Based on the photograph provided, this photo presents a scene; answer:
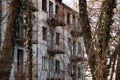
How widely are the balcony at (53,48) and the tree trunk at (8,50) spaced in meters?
24.0

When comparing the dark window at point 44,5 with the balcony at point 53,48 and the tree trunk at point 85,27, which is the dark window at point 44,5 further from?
the tree trunk at point 85,27

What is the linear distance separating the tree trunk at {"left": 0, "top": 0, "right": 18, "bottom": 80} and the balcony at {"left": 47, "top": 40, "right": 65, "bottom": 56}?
2400 cm

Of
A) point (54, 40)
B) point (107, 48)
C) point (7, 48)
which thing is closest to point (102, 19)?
point (107, 48)

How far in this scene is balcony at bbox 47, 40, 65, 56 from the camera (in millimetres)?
39094

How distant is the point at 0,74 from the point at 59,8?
29019 millimetres

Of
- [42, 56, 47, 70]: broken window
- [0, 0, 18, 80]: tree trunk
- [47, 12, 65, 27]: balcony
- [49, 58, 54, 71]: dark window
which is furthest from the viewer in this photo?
[49, 58, 54, 71]: dark window

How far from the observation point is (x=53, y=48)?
39.8m

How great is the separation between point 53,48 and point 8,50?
25.4 metres

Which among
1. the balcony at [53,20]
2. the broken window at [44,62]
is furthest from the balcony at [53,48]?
the balcony at [53,20]

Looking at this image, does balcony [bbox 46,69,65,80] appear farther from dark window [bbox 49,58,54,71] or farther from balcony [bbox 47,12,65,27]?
balcony [bbox 47,12,65,27]

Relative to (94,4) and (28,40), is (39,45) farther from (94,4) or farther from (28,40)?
(94,4)

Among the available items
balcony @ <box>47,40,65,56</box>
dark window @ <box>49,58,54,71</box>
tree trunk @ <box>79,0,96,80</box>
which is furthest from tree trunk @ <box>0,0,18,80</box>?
dark window @ <box>49,58,54,71</box>

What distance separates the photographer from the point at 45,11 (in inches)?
1549

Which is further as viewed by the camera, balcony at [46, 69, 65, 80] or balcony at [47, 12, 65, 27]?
balcony at [47, 12, 65, 27]
